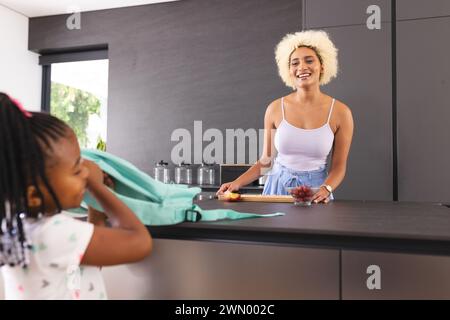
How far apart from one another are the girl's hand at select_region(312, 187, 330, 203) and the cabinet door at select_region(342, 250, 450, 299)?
58 cm

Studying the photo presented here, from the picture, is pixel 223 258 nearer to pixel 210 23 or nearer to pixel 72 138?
pixel 72 138

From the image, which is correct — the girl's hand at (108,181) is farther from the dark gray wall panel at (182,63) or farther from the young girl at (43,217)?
the dark gray wall panel at (182,63)

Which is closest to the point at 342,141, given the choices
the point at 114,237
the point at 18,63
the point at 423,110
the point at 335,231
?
the point at 423,110

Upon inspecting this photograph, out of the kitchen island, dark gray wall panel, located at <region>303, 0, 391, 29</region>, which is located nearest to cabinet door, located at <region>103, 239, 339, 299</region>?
the kitchen island

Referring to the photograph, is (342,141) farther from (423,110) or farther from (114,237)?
(114,237)

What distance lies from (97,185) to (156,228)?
200 mm

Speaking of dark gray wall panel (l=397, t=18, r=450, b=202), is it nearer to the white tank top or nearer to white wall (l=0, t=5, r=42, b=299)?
the white tank top

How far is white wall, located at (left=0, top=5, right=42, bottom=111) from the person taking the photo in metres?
3.60

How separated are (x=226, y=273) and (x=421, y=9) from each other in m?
2.21

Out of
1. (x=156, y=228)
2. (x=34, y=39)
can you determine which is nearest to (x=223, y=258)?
(x=156, y=228)

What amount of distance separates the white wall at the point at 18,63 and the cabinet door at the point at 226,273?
3.19 metres

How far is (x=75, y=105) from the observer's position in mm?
3973

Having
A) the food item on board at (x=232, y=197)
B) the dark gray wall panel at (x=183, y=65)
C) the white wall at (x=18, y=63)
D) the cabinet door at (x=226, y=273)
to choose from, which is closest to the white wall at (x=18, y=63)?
the white wall at (x=18, y=63)

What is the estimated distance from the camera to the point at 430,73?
2.34m
